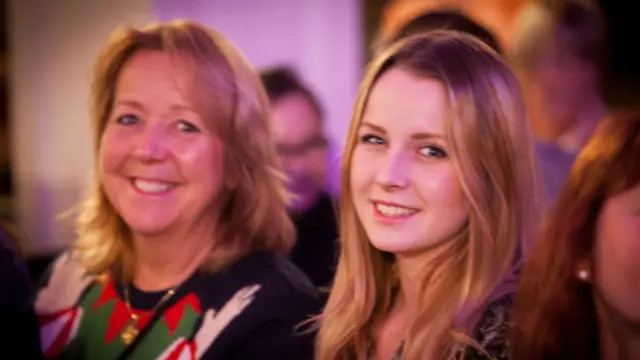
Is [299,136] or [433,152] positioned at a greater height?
[433,152]

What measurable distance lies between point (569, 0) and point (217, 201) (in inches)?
52.2

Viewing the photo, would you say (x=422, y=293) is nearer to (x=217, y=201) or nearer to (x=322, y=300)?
(x=322, y=300)

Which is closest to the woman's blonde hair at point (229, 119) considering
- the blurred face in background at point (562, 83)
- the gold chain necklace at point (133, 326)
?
the gold chain necklace at point (133, 326)

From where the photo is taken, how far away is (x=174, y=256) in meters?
1.69

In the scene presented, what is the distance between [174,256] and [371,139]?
0.57 meters

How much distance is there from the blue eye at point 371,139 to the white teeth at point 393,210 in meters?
0.11

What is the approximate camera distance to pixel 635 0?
4.14 m

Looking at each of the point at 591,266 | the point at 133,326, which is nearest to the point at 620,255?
the point at 591,266

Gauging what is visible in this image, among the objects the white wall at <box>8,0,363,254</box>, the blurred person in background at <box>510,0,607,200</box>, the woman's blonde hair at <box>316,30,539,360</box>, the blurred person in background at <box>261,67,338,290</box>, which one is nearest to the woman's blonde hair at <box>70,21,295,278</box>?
the woman's blonde hair at <box>316,30,539,360</box>

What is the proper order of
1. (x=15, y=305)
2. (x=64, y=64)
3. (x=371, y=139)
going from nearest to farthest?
(x=371, y=139) → (x=15, y=305) → (x=64, y=64)

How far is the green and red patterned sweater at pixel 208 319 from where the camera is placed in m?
1.51

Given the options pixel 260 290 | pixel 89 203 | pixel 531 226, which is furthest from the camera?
pixel 89 203

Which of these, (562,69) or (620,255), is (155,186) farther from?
(562,69)

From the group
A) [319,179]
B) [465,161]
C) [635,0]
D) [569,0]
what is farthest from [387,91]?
[635,0]
